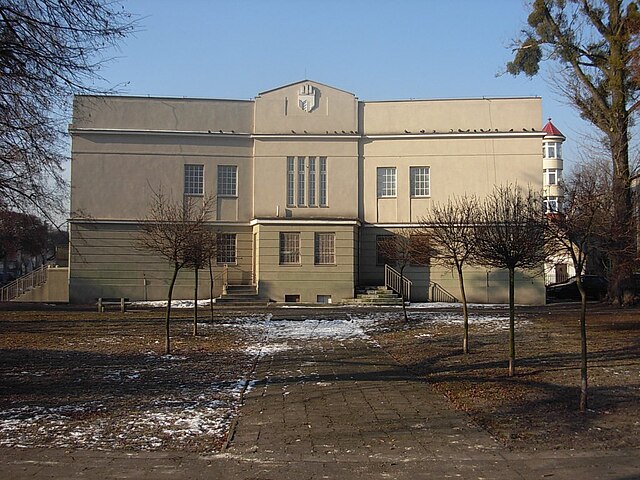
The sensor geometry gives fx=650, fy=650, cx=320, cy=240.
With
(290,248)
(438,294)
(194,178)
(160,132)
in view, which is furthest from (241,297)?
(438,294)

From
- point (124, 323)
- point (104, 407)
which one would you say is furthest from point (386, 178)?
point (104, 407)

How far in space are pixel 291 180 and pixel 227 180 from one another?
348cm

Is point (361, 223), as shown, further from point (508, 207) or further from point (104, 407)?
point (104, 407)

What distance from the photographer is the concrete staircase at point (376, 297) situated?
31344 millimetres

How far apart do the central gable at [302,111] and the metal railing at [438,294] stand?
938 centimetres

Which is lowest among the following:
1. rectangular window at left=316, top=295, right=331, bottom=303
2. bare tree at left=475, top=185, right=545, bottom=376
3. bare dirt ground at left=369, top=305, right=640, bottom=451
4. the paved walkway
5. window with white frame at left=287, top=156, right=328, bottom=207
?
the paved walkway

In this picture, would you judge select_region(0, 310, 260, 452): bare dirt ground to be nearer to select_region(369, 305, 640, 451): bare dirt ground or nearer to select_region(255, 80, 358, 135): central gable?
select_region(369, 305, 640, 451): bare dirt ground

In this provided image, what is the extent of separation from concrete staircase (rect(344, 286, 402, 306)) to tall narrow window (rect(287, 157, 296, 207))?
6.01m

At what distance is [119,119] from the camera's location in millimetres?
34438

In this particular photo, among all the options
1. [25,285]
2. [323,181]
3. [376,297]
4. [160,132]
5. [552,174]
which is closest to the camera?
[376,297]

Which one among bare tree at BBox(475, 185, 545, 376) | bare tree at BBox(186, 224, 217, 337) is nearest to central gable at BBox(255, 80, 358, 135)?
bare tree at BBox(186, 224, 217, 337)

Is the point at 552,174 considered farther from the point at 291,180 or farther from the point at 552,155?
the point at 291,180

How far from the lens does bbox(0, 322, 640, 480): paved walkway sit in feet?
21.5

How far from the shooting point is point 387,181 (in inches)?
1384
